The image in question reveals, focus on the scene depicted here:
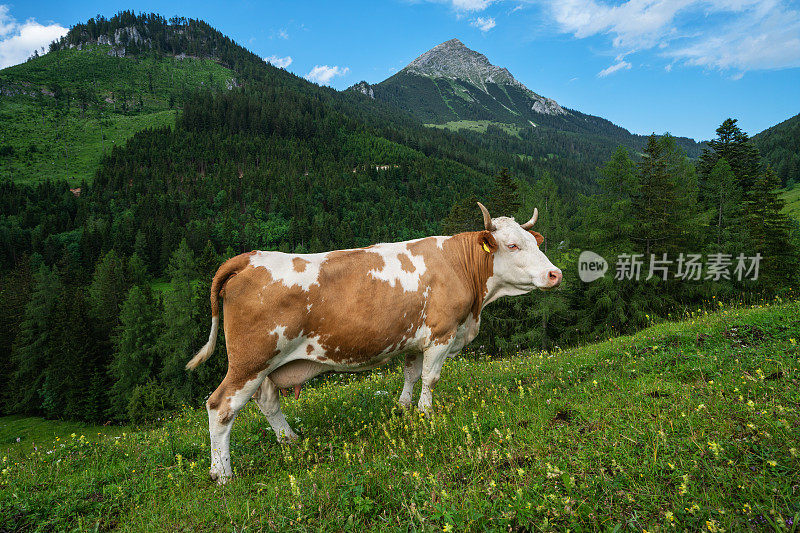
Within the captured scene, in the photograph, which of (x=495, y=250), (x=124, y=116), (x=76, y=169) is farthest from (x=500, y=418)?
(x=124, y=116)

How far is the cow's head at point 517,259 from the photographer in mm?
5641

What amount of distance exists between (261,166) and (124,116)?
98.3m

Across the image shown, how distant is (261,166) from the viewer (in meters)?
159

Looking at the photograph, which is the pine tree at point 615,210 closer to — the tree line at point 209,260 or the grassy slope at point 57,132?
the tree line at point 209,260

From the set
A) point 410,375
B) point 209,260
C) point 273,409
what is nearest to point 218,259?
point 209,260

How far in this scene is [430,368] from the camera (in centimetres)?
534

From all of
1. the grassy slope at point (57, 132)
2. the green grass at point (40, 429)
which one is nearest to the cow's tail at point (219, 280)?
the green grass at point (40, 429)

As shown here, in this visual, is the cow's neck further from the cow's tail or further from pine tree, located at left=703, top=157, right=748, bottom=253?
pine tree, located at left=703, top=157, right=748, bottom=253

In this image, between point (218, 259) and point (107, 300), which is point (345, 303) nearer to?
point (107, 300)

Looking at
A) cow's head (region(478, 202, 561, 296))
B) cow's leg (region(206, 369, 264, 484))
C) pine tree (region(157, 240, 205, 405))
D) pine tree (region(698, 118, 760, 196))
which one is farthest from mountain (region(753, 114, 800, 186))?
cow's leg (region(206, 369, 264, 484))

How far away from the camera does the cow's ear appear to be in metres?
5.51

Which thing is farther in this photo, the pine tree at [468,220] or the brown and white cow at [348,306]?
the pine tree at [468,220]

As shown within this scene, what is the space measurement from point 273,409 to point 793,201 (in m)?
120

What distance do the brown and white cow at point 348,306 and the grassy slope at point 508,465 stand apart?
2.57 feet
